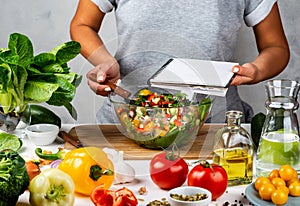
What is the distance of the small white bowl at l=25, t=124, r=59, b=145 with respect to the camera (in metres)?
1.82

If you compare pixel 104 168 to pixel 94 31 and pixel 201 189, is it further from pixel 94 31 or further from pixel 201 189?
pixel 94 31

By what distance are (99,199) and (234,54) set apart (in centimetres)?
150

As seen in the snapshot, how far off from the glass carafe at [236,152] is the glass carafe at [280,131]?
35 millimetres

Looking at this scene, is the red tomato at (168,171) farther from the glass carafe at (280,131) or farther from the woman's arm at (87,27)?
the woman's arm at (87,27)

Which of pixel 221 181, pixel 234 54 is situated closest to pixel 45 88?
pixel 221 181

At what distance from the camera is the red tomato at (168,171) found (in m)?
1.48

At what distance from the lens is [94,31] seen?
242cm

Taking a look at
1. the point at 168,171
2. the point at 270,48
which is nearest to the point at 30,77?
the point at 168,171

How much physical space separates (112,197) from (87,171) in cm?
13

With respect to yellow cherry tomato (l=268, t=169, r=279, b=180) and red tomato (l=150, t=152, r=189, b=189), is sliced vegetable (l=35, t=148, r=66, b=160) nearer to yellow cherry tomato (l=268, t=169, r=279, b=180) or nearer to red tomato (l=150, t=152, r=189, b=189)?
red tomato (l=150, t=152, r=189, b=189)

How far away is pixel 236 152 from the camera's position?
5.04ft

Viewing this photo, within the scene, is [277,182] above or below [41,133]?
above

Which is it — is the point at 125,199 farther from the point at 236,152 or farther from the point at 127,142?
the point at 127,142

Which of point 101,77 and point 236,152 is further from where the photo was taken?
point 101,77
